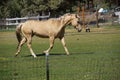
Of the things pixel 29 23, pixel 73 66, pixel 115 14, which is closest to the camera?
pixel 73 66

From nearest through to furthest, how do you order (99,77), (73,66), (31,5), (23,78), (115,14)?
1. (99,77)
2. (23,78)
3. (73,66)
4. (115,14)
5. (31,5)

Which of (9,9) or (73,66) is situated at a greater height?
(73,66)

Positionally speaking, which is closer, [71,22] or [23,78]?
[23,78]

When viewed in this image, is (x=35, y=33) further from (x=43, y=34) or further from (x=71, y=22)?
(x=71, y=22)

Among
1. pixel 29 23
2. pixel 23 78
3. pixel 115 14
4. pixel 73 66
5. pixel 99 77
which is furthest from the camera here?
pixel 115 14

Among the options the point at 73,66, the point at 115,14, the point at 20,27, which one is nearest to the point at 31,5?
the point at 115,14

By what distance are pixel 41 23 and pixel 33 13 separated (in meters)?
49.5

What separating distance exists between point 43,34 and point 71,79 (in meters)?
8.88

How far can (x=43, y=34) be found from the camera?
18516 millimetres

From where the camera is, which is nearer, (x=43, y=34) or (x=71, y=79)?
(x=71, y=79)

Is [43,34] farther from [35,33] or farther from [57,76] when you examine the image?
[57,76]

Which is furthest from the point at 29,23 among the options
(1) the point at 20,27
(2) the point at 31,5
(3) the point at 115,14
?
(2) the point at 31,5

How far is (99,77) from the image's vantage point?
380 inches

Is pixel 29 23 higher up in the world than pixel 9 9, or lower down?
higher up
